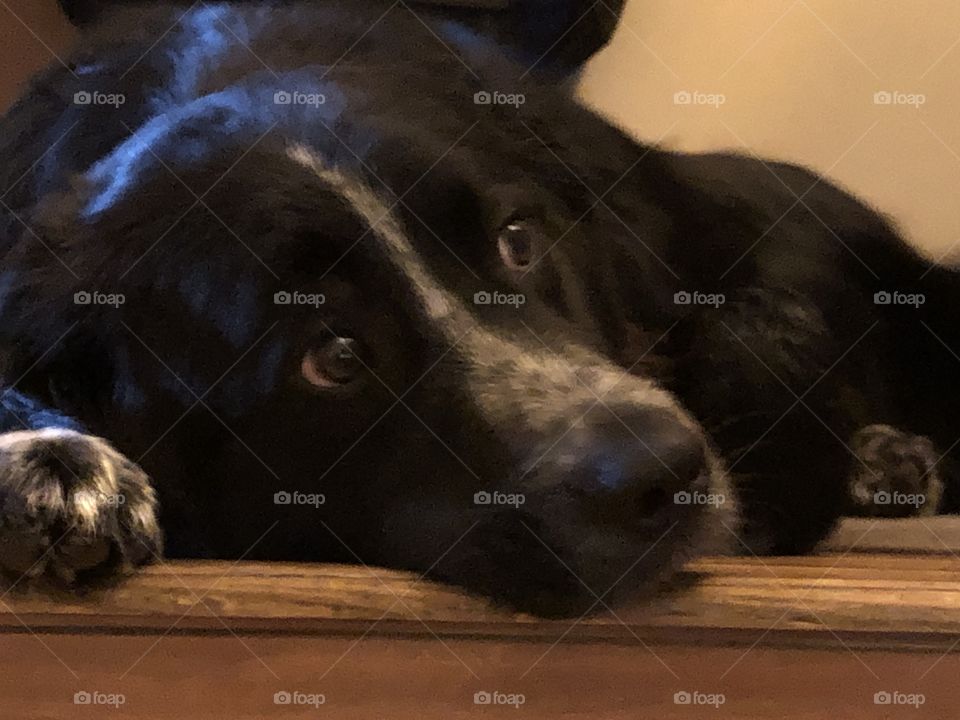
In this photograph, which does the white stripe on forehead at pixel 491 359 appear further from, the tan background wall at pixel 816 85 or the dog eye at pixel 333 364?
the tan background wall at pixel 816 85

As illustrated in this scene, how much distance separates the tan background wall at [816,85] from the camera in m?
1.57

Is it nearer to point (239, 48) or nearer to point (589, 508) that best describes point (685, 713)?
point (589, 508)

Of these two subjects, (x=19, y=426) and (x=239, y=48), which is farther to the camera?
(x=239, y=48)

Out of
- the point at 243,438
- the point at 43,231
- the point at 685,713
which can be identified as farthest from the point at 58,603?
the point at 685,713

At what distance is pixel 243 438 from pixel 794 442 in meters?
0.74

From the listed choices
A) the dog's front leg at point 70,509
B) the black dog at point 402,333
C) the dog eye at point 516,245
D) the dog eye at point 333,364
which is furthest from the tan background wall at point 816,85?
the dog's front leg at point 70,509

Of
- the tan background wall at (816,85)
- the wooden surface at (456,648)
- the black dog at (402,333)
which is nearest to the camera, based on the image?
the wooden surface at (456,648)

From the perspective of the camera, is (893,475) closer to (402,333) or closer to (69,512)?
(402,333)

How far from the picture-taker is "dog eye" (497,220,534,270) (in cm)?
124

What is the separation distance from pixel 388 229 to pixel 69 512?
47cm

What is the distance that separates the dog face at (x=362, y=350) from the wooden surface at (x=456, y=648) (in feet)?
0.23

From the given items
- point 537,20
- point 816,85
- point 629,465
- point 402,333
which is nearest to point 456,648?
point 629,465

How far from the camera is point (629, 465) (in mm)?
1015

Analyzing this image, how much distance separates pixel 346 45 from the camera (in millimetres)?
1358
